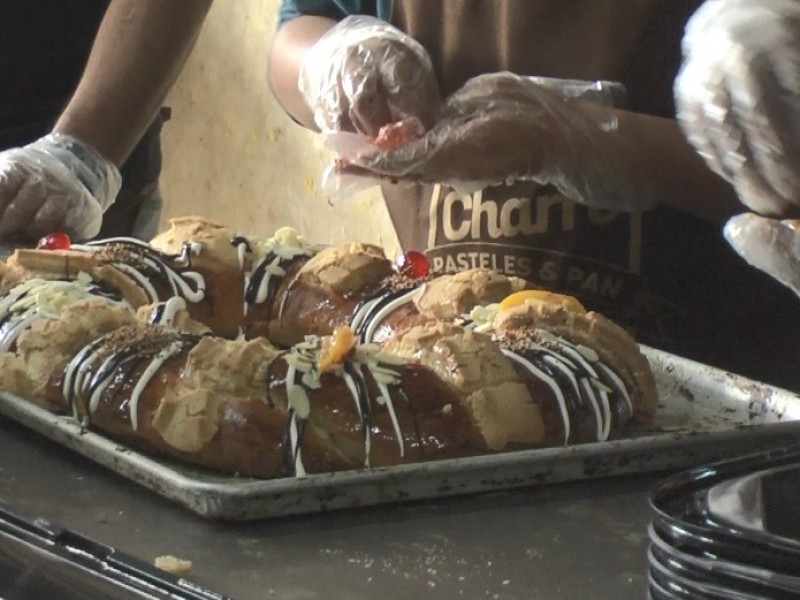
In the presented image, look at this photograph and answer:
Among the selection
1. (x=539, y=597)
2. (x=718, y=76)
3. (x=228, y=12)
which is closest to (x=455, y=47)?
(x=718, y=76)

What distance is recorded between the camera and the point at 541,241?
1.47 m

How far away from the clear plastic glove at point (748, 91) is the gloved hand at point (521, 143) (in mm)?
431

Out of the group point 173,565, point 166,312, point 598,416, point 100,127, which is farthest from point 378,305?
point 100,127

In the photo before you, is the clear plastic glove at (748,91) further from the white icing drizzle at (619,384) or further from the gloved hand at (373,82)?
the gloved hand at (373,82)

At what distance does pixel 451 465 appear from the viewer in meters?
0.90

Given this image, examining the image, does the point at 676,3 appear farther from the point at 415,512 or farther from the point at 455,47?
the point at 415,512

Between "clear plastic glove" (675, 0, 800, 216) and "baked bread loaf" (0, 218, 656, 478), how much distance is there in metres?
0.23

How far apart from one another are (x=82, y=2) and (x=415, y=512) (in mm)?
1419

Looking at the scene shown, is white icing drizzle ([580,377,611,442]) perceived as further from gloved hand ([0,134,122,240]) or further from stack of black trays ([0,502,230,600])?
gloved hand ([0,134,122,240])

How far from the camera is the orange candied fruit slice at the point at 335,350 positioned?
38.9 inches

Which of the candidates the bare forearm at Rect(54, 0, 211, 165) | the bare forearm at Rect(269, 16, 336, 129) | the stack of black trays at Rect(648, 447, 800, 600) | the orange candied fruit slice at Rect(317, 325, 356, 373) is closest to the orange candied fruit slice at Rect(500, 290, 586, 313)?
the orange candied fruit slice at Rect(317, 325, 356, 373)

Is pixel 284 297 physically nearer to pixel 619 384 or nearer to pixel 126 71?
pixel 619 384

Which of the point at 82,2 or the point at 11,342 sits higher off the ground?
the point at 82,2

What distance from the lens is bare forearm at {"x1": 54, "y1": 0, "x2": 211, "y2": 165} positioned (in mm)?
1771
